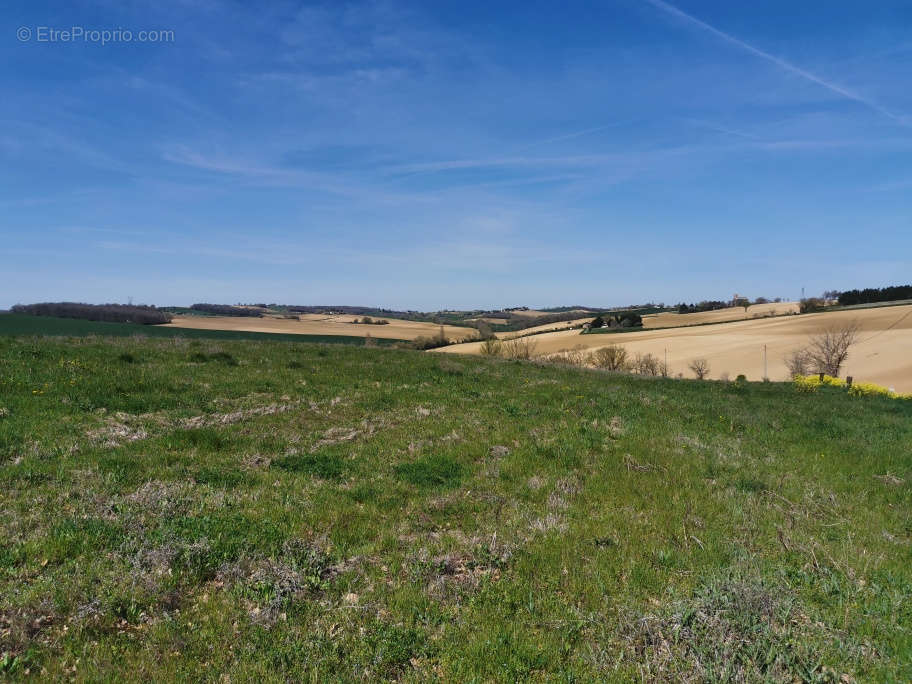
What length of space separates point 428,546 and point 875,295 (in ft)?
461

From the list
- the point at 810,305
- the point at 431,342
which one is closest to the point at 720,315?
the point at 810,305

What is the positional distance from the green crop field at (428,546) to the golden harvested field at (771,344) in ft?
157

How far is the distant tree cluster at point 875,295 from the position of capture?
104188 mm

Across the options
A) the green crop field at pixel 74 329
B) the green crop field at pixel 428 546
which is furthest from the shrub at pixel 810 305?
the green crop field at pixel 428 546

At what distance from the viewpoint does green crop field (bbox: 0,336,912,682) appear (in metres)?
5.11

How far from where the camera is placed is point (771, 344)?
69.9 meters

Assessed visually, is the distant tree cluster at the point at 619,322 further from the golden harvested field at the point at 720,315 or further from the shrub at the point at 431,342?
the shrub at the point at 431,342

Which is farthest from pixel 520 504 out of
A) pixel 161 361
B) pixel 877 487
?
pixel 161 361

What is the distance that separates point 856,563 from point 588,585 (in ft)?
13.7

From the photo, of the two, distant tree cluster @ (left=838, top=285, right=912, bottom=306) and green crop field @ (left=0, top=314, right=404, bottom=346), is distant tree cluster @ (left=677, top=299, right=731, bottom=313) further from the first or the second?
green crop field @ (left=0, top=314, right=404, bottom=346)

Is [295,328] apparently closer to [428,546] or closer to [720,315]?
[428,546]

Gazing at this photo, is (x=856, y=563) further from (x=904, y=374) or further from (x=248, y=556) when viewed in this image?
(x=904, y=374)

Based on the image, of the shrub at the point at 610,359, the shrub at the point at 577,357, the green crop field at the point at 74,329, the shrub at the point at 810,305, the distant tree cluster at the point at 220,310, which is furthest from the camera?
the distant tree cluster at the point at 220,310

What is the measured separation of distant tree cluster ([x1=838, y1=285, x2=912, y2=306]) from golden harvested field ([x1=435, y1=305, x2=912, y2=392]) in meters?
21.3
